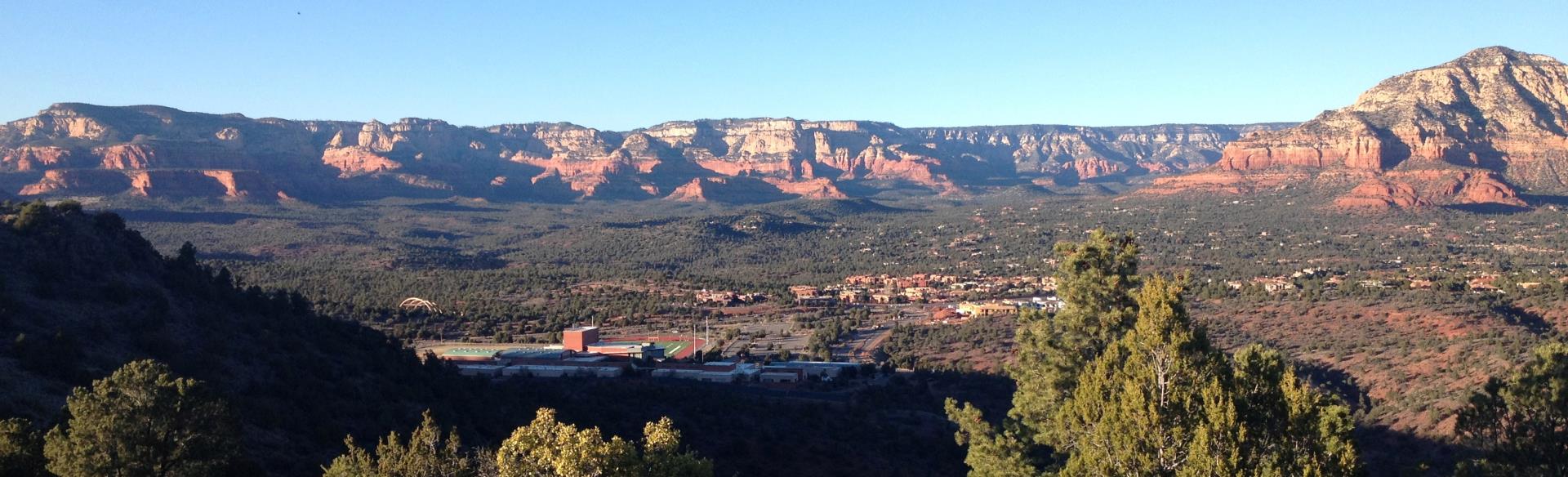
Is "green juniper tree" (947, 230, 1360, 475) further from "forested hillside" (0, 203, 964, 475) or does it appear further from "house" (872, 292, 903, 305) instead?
"house" (872, 292, 903, 305)

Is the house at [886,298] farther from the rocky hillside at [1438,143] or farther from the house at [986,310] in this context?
the rocky hillside at [1438,143]

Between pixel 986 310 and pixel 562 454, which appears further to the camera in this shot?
pixel 986 310

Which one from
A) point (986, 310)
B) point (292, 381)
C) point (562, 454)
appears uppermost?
point (562, 454)

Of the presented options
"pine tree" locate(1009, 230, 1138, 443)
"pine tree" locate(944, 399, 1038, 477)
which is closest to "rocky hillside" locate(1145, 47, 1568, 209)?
"pine tree" locate(1009, 230, 1138, 443)

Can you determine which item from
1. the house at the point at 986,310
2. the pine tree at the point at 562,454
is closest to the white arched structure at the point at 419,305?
the house at the point at 986,310

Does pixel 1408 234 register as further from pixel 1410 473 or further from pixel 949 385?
pixel 1410 473

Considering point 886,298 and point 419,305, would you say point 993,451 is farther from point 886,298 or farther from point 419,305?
point 886,298

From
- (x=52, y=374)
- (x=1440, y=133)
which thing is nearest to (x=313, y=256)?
(x=52, y=374)

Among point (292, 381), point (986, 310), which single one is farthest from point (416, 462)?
point (986, 310)
